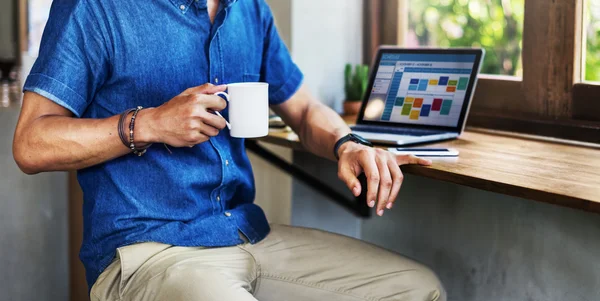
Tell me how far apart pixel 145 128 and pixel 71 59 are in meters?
0.20

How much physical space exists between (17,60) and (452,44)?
161 cm

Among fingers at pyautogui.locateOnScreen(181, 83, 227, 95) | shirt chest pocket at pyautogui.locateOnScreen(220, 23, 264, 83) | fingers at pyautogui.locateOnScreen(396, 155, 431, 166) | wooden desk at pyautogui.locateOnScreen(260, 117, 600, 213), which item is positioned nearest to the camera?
wooden desk at pyautogui.locateOnScreen(260, 117, 600, 213)

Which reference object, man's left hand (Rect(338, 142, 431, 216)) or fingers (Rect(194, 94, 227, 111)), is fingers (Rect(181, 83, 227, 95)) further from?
man's left hand (Rect(338, 142, 431, 216))

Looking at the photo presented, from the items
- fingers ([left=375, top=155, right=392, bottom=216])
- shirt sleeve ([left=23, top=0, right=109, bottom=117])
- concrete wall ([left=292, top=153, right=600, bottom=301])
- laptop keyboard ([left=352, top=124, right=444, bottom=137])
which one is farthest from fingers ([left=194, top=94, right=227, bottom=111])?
concrete wall ([left=292, top=153, right=600, bottom=301])

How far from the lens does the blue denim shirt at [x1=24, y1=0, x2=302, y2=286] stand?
135 centimetres

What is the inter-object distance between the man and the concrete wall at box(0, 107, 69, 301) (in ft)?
3.59

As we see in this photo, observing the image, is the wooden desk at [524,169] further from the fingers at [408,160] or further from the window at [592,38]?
the window at [592,38]

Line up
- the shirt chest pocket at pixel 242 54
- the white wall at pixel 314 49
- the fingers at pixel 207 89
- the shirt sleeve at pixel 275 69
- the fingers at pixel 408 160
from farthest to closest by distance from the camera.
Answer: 1. the white wall at pixel 314 49
2. the shirt sleeve at pixel 275 69
3. the shirt chest pocket at pixel 242 54
4. the fingers at pixel 408 160
5. the fingers at pixel 207 89

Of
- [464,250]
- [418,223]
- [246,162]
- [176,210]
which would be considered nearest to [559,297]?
[464,250]

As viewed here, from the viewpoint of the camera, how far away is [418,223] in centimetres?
203

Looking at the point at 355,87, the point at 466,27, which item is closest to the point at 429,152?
the point at 355,87

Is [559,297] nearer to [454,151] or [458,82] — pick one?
Result: [454,151]

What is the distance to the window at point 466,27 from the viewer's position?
90.0 inches

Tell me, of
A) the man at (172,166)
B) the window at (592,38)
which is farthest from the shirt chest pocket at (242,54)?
the window at (592,38)
